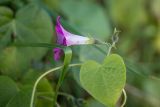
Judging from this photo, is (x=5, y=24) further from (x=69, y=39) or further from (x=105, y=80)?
(x=105, y=80)

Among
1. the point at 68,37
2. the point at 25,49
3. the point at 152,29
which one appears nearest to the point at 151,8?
the point at 152,29

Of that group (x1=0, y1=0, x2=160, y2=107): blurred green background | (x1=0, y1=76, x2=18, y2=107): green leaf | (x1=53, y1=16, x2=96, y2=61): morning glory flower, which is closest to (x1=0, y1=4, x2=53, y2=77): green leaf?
(x1=0, y1=0, x2=160, y2=107): blurred green background

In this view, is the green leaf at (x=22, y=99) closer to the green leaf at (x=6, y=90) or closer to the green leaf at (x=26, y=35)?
the green leaf at (x=6, y=90)

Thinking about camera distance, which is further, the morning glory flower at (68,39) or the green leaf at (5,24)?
the green leaf at (5,24)

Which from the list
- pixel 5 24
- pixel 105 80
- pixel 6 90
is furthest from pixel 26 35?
pixel 105 80

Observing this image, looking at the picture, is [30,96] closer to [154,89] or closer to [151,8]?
[154,89]

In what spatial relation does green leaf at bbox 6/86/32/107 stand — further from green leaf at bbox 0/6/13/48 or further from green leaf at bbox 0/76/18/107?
green leaf at bbox 0/6/13/48

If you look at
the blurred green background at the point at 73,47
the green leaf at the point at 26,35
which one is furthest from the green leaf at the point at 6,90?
the green leaf at the point at 26,35
